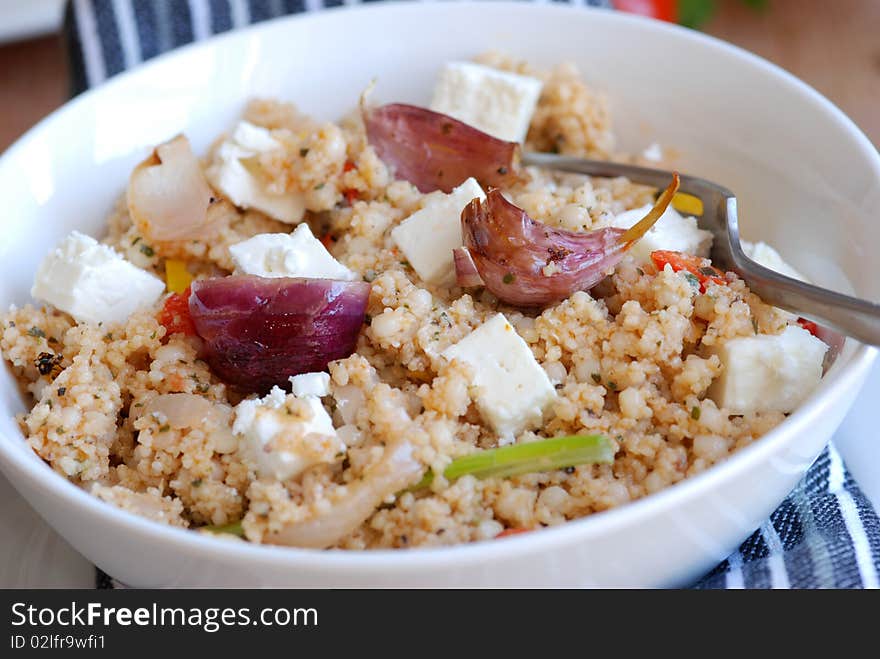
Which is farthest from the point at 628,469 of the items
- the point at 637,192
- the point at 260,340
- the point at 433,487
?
the point at 637,192

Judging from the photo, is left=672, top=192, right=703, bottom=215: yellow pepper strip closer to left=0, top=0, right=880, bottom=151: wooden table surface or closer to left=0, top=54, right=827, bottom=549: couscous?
left=0, top=54, right=827, bottom=549: couscous

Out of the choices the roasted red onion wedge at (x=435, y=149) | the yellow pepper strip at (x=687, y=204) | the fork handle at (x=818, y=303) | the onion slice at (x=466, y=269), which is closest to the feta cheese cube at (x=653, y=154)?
the yellow pepper strip at (x=687, y=204)

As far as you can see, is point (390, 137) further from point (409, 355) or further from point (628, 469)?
point (628, 469)

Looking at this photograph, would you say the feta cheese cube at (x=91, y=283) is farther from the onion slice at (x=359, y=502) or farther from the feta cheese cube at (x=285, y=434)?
the onion slice at (x=359, y=502)

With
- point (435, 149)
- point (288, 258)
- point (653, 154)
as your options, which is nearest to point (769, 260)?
point (653, 154)

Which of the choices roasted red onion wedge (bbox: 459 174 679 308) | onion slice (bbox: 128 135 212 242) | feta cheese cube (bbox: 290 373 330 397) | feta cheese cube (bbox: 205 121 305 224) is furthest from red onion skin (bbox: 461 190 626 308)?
onion slice (bbox: 128 135 212 242)

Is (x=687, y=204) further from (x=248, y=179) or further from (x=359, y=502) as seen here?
(x=359, y=502)
